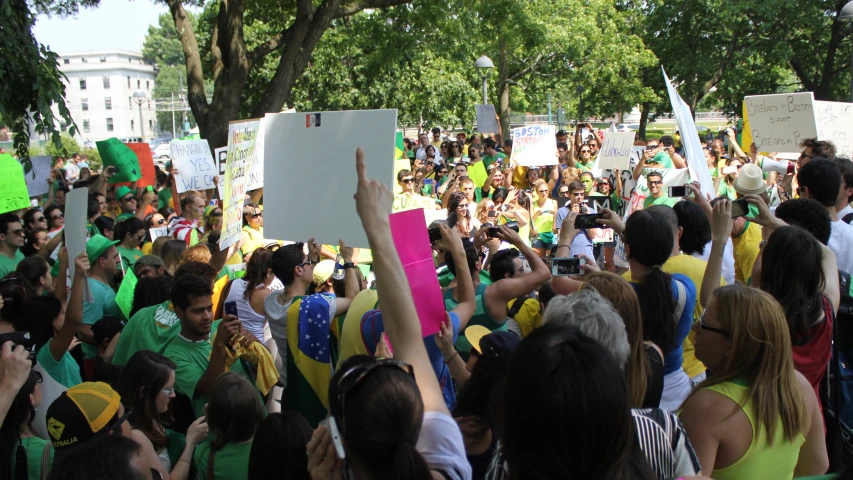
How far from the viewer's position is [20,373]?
296 cm

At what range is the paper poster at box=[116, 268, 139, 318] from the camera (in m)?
5.47

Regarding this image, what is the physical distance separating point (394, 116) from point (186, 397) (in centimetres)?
196

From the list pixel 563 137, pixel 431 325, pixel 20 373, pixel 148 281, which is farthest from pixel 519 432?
pixel 563 137

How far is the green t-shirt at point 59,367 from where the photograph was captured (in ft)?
14.2

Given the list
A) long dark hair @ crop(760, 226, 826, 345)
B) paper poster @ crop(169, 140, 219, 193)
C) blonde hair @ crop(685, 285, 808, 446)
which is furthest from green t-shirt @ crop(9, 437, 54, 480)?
paper poster @ crop(169, 140, 219, 193)

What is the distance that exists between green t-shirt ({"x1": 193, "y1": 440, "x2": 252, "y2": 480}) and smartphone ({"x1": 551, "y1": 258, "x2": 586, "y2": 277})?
1.74m

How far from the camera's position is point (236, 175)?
6.13m

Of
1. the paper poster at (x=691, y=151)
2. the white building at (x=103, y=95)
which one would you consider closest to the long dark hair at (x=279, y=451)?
the paper poster at (x=691, y=151)

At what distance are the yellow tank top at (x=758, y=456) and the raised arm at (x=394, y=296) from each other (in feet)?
3.35

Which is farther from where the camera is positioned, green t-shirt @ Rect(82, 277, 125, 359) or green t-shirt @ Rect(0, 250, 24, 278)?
green t-shirt @ Rect(0, 250, 24, 278)

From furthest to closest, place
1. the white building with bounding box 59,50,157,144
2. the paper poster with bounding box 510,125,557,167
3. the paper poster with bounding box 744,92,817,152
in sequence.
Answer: the white building with bounding box 59,50,157,144
the paper poster with bounding box 510,125,557,167
the paper poster with bounding box 744,92,817,152

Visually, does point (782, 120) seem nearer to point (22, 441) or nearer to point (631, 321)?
point (631, 321)

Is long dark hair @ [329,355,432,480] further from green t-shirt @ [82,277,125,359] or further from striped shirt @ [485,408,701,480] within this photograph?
green t-shirt @ [82,277,125,359]

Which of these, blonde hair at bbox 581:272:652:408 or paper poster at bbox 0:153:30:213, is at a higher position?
paper poster at bbox 0:153:30:213
